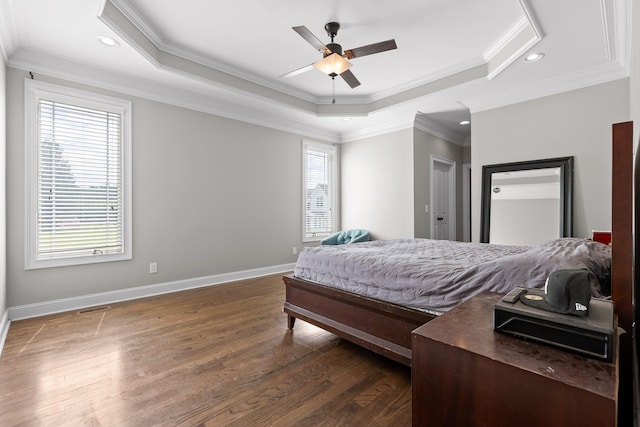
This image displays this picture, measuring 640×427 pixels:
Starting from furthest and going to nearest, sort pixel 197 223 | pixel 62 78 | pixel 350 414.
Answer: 1. pixel 197 223
2. pixel 62 78
3. pixel 350 414

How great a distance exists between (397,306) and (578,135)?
3.24 m

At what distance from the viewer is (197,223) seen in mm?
4180

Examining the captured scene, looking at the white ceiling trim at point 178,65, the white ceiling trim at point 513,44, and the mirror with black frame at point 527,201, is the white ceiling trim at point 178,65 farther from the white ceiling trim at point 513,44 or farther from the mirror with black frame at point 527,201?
the mirror with black frame at point 527,201

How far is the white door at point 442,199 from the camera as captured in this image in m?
5.45

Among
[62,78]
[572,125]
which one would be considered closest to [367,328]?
[572,125]

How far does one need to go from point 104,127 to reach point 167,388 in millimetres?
3051

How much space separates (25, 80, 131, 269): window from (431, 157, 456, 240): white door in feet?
15.5

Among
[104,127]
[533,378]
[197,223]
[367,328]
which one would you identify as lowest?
[367,328]

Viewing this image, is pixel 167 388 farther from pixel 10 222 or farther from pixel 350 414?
pixel 10 222

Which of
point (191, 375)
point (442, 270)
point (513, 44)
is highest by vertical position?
point (513, 44)

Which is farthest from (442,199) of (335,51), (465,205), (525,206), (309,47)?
(335,51)

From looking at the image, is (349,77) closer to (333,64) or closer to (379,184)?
(333,64)

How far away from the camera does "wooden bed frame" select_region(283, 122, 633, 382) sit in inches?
42.1

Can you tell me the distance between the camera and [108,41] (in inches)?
111
